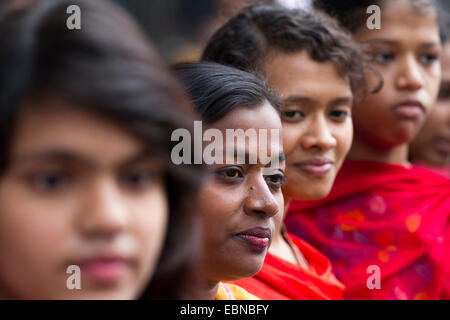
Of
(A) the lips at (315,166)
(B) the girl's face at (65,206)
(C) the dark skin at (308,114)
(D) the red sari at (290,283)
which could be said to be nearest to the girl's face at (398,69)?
(C) the dark skin at (308,114)

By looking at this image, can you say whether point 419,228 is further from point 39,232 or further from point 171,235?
point 39,232

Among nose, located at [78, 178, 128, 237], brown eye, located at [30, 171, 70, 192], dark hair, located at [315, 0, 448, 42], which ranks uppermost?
dark hair, located at [315, 0, 448, 42]

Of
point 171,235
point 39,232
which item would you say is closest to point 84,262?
point 39,232

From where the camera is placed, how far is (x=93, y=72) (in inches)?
35.1

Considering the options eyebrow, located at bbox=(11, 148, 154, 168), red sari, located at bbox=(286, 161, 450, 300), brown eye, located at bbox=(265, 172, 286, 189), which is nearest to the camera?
eyebrow, located at bbox=(11, 148, 154, 168)

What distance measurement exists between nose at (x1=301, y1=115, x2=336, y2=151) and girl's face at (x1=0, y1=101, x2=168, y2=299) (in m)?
0.94

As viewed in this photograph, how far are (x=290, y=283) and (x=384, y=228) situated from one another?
448mm

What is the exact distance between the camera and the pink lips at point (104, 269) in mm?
895

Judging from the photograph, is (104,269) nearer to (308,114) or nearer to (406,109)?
(308,114)

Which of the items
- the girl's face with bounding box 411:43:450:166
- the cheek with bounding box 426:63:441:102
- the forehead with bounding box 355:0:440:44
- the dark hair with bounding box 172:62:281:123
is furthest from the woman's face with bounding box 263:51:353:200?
the girl's face with bounding box 411:43:450:166

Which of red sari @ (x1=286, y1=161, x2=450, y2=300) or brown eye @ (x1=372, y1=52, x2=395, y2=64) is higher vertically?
brown eye @ (x1=372, y1=52, x2=395, y2=64)

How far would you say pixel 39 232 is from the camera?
86 cm

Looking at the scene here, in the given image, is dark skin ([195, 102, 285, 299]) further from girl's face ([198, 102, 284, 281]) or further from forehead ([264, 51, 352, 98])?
forehead ([264, 51, 352, 98])

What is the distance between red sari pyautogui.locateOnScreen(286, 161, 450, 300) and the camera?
207 cm
